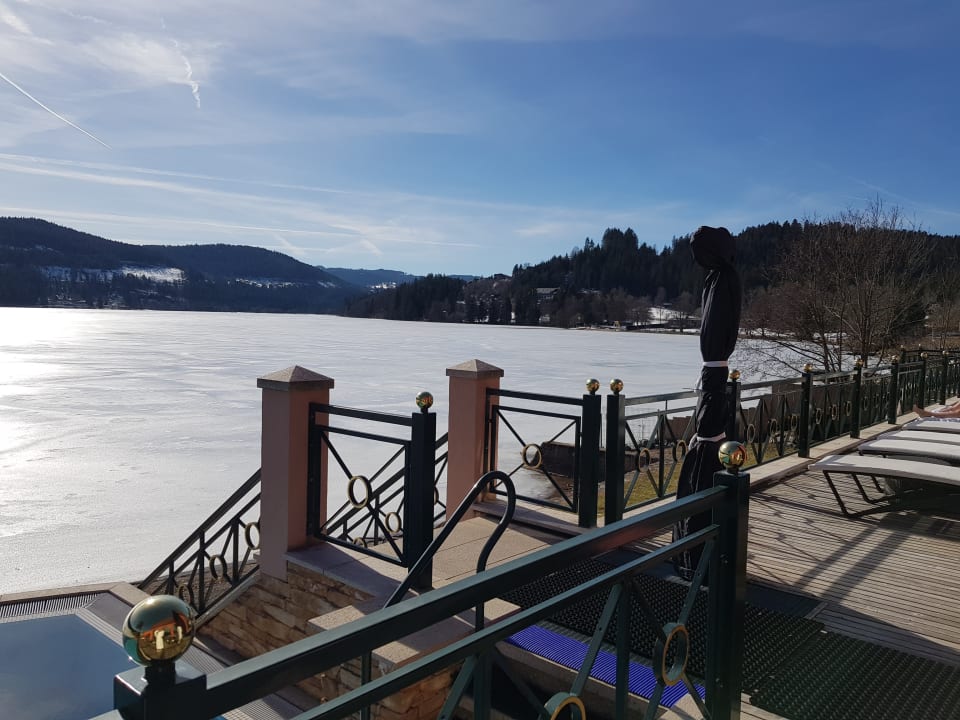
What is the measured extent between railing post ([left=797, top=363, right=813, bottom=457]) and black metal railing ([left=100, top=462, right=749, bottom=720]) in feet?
19.0

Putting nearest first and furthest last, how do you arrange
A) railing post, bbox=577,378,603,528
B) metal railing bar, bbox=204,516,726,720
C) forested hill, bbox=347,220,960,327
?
metal railing bar, bbox=204,516,726,720 < railing post, bbox=577,378,603,528 < forested hill, bbox=347,220,960,327

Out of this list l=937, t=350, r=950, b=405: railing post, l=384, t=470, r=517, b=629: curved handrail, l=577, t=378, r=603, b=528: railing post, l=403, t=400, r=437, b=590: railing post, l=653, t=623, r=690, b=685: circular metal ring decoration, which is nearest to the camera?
l=653, t=623, r=690, b=685: circular metal ring decoration

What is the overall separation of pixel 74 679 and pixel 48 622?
2.28 feet

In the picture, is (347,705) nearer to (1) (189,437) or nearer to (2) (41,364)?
(1) (189,437)

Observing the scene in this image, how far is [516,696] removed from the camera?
3.24 m

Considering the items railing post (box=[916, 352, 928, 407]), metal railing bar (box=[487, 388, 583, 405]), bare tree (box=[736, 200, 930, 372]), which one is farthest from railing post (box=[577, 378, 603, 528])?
bare tree (box=[736, 200, 930, 372])

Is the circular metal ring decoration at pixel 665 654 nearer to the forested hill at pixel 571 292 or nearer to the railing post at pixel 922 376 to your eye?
the railing post at pixel 922 376

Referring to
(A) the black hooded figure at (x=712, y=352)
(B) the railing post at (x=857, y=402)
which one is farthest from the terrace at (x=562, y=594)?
(B) the railing post at (x=857, y=402)

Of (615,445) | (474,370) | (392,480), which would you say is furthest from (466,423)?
(615,445)

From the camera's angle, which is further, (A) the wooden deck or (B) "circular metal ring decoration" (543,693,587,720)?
(A) the wooden deck

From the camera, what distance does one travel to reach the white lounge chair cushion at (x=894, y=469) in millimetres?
4785

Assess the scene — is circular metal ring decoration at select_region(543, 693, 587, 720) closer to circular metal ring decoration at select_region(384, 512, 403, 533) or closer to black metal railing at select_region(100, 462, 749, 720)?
black metal railing at select_region(100, 462, 749, 720)

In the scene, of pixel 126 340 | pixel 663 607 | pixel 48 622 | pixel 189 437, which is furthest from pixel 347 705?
pixel 126 340

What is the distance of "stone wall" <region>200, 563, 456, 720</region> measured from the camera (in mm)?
3564
